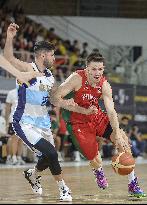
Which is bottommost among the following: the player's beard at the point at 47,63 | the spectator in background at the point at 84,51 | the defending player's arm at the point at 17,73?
the defending player's arm at the point at 17,73

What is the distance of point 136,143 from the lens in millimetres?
24219

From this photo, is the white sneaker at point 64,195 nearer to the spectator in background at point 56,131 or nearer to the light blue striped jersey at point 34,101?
the light blue striped jersey at point 34,101

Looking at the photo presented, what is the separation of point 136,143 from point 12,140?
6970 millimetres

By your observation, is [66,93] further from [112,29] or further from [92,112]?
[112,29]

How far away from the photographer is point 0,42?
23.4 metres

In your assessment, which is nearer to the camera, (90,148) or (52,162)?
(52,162)

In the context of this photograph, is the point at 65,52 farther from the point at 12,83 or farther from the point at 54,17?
the point at 12,83

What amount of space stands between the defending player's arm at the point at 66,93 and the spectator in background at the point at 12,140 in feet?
24.8

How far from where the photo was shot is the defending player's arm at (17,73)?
859 centimetres

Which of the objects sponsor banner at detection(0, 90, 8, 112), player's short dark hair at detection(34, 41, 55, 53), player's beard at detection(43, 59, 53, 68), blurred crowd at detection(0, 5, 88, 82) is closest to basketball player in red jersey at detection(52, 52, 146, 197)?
player's beard at detection(43, 59, 53, 68)

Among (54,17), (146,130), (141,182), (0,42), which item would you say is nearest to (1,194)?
(141,182)

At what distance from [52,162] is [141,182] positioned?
13.5 feet

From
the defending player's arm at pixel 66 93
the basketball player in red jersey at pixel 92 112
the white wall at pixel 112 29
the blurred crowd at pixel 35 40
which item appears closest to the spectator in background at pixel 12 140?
the blurred crowd at pixel 35 40

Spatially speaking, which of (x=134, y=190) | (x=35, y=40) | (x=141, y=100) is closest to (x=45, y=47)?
(x=134, y=190)
